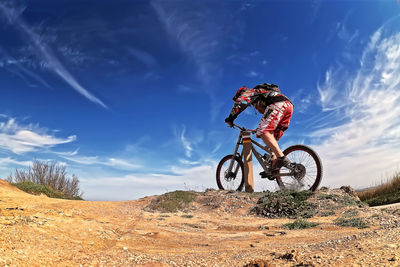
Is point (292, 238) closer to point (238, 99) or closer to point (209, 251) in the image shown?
point (209, 251)

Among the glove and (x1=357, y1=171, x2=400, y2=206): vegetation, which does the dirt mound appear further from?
(x1=357, y1=171, x2=400, y2=206): vegetation

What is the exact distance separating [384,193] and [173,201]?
1116 cm

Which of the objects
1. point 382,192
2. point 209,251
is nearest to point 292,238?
point 209,251

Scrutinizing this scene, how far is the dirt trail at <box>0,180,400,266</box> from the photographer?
8.82 feet

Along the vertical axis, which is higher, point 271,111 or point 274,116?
point 271,111

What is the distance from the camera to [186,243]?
14.3 ft

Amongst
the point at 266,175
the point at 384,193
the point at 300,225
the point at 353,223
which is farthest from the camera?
the point at 384,193

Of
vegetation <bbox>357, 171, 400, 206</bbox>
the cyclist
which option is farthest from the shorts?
vegetation <bbox>357, 171, 400, 206</bbox>

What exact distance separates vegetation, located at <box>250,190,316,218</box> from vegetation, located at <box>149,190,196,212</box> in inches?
85.6

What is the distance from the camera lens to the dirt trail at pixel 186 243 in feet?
8.82

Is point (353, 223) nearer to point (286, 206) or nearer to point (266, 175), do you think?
point (286, 206)

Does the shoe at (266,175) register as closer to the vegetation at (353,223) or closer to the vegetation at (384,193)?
the vegetation at (353,223)

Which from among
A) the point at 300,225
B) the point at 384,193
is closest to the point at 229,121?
the point at 300,225

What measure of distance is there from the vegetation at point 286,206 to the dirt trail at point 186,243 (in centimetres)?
102
